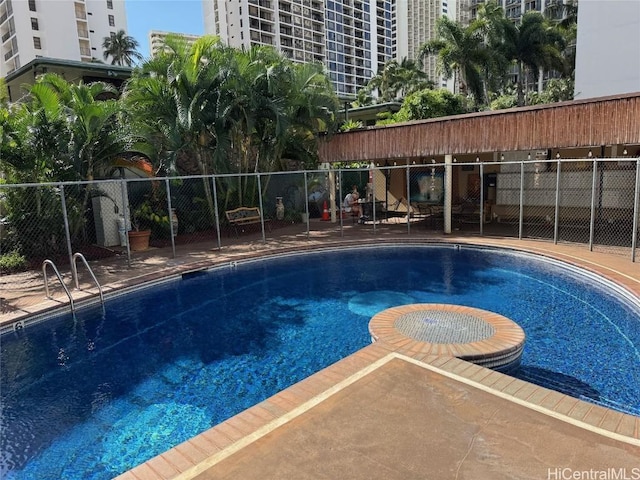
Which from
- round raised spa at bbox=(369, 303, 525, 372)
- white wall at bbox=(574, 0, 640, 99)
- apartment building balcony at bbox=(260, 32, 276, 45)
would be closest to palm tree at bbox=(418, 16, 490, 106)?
white wall at bbox=(574, 0, 640, 99)

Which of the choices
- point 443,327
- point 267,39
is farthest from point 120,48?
point 443,327

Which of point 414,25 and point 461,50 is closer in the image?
point 461,50

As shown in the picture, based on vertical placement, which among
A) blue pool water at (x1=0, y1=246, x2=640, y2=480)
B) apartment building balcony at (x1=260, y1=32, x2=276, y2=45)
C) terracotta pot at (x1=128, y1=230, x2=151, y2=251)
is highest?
apartment building balcony at (x1=260, y1=32, x2=276, y2=45)

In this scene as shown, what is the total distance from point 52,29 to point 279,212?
187ft

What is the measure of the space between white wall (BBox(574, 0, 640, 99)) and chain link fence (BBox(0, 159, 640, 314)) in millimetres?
13117

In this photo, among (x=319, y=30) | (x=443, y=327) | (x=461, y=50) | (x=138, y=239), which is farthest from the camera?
(x=319, y=30)

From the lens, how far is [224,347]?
6.20 meters

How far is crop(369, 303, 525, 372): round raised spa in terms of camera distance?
14.9 feet

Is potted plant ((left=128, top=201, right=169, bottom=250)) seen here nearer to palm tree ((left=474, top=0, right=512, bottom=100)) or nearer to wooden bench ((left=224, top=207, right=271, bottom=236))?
wooden bench ((left=224, top=207, right=271, bottom=236))

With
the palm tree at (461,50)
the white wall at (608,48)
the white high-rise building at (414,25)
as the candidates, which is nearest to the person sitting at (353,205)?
the white wall at (608,48)

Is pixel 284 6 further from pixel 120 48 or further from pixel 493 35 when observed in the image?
pixel 493 35

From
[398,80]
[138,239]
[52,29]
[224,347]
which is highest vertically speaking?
[52,29]

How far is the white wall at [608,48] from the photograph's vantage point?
22.6 metres

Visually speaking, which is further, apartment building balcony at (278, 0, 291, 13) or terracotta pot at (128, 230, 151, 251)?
apartment building balcony at (278, 0, 291, 13)
